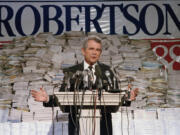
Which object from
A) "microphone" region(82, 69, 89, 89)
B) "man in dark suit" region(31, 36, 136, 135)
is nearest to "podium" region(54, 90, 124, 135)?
"man in dark suit" region(31, 36, 136, 135)

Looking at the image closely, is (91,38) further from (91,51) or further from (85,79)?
(85,79)

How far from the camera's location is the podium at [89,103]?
249cm

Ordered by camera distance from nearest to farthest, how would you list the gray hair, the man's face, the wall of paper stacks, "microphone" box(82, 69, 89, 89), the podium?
the podium → "microphone" box(82, 69, 89, 89) → the man's face → the gray hair → the wall of paper stacks

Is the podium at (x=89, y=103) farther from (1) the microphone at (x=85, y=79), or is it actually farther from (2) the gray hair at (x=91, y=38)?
(2) the gray hair at (x=91, y=38)

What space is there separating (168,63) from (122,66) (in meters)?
0.67

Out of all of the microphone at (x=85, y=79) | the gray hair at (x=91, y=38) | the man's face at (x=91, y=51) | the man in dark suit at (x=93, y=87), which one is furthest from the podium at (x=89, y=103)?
the gray hair at (x=91, y=38)

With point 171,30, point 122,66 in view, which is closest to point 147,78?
point 122,66

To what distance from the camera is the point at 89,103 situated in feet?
8.34

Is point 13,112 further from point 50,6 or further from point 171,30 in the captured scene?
point 171,30

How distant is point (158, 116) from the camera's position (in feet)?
13.8

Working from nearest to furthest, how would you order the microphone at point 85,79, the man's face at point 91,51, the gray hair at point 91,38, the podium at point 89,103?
the podium at point 89,103 < the microphone at point 85,79 < the man's face at point 91,51 < the gray hair at point 91,38

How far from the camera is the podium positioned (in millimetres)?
2494

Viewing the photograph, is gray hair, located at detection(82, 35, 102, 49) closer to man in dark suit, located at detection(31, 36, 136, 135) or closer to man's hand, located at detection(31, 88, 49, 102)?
man in dark suit, located at detection(31, 36, 136, 135)

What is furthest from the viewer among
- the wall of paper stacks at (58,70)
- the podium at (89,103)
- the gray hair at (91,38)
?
the wall of paper stacks at (58,70)
